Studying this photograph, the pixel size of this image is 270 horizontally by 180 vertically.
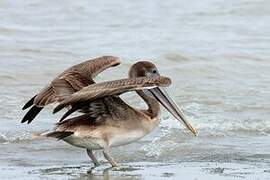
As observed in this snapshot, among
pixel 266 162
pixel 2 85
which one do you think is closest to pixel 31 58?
pixel 2 85

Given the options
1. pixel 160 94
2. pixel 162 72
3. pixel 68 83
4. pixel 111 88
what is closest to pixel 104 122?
pixel 68 83

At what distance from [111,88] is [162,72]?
6899mm

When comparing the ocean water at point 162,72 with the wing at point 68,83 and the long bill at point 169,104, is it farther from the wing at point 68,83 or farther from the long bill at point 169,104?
the wing at point 68,83

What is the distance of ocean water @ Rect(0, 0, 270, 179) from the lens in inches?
339

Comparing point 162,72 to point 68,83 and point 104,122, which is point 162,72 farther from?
point 68,83

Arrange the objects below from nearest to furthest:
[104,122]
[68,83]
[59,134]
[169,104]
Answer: [59,134] → [68,83] → [104,122] → [169,104]

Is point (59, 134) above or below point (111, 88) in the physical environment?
below

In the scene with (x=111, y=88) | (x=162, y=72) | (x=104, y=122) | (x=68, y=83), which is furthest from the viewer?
(x=162, y=72)

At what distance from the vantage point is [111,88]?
7.58 metres

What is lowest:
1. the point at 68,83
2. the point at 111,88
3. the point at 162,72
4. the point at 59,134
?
the point at 162,72

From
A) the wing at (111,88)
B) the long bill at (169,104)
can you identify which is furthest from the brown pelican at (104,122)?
the wing at (111,88)

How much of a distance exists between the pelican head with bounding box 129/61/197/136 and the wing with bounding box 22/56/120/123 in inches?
10.0

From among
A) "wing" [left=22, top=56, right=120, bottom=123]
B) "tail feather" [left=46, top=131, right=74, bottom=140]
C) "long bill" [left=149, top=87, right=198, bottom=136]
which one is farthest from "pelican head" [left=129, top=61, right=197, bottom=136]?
"tail feather" [left=46, top=131, right=74, bottom=140]

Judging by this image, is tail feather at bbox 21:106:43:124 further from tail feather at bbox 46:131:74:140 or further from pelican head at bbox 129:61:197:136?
pelican head at bbox 129:61:197:136
